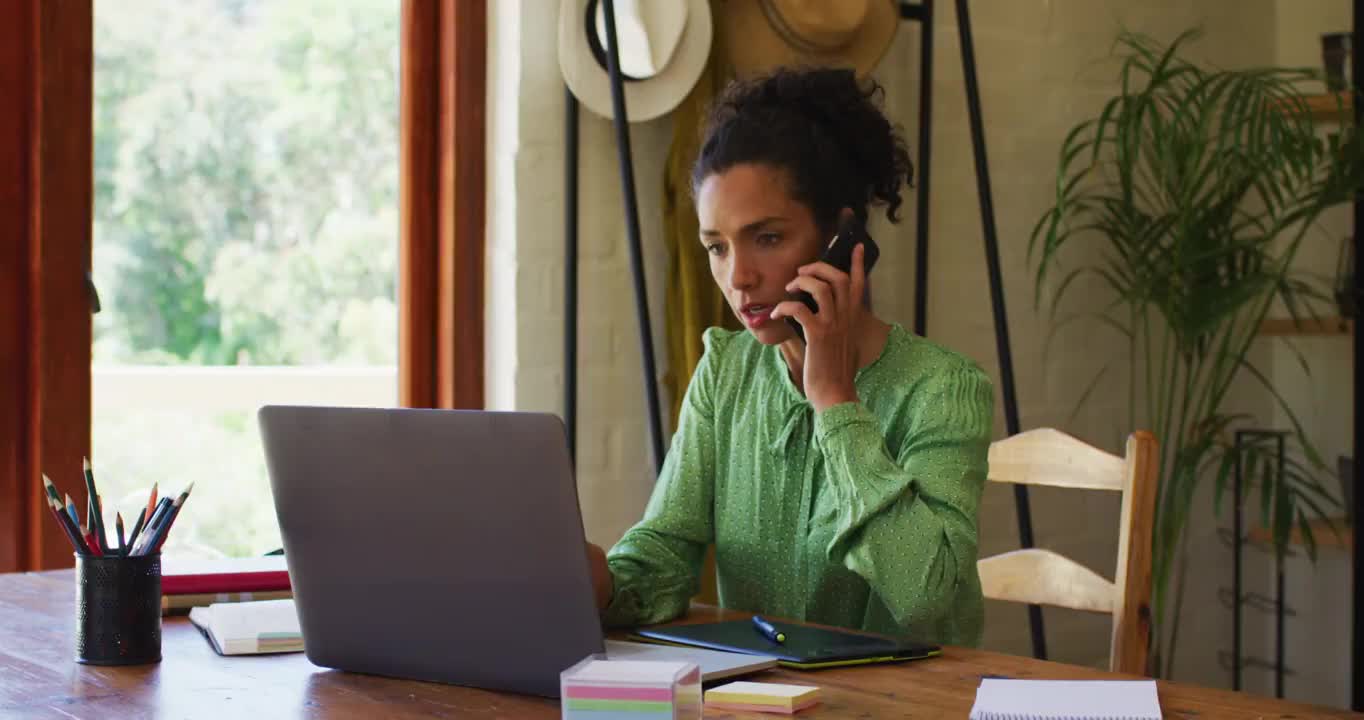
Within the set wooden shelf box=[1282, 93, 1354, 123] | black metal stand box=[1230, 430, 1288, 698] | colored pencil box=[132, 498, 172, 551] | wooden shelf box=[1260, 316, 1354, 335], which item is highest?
wooden shelf box=[1282, 93, 1354, 123]

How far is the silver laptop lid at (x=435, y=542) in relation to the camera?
115 centimetres

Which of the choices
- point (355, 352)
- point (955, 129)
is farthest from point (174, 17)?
→ point (955, 129)

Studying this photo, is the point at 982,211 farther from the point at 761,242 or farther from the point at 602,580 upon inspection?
the point at 602,580

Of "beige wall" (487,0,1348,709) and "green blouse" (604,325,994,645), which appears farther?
"beige wall" (487,0,1348,709)

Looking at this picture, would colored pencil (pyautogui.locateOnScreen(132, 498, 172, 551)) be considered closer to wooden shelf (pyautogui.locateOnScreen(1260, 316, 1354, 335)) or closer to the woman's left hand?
the woman's left hand

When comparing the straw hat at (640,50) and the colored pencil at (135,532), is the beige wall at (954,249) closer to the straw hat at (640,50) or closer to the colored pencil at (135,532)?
the straw hat at (640,50)

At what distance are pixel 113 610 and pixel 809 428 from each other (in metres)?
0.80

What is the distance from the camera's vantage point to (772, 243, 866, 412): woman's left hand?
5.27ft

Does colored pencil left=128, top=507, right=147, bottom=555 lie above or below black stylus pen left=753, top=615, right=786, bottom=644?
above

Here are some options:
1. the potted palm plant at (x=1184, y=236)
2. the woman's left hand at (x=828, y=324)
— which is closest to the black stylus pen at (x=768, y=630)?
the woman's left hand at (x=828, y=324)

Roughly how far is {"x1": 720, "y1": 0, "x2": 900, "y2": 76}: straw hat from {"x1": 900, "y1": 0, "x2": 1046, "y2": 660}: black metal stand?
21cm

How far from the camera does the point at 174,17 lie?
246 centimetres

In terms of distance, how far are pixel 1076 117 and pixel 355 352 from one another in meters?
1.64

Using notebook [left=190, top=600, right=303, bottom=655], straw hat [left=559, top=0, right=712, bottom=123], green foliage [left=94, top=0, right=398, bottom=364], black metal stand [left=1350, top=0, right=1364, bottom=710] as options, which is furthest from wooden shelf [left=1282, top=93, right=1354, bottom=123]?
notebook [left=190, top=600, right=303, bottom=655]
